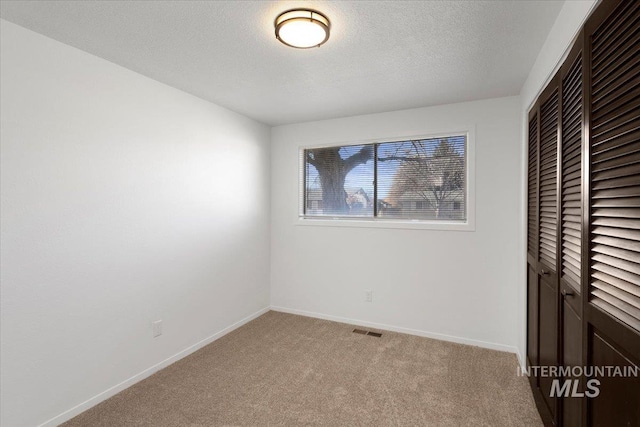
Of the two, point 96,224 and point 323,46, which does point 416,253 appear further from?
point 96,224

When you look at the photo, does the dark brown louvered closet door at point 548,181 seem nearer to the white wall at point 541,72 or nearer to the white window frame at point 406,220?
the white wall at point 541,72

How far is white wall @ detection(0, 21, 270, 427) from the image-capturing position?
6.16 feet

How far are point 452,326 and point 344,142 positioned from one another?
2379 mm

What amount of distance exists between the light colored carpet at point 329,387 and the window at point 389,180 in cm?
141

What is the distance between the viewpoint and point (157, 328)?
107 inches

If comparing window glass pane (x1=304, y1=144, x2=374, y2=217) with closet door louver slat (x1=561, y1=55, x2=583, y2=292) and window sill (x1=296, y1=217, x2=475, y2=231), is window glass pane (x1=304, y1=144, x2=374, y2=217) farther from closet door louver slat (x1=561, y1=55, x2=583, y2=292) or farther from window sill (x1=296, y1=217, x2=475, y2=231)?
closet door louver slat (x1=561, y1=55, x2=583, y2=292)

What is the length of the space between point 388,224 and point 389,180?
1.69 feet

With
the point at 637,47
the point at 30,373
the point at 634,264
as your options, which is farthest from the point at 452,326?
the point at 30,373

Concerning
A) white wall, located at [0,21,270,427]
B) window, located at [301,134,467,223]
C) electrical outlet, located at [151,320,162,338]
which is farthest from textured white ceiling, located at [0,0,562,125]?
electrical outlet, located at [151,320,162,338]

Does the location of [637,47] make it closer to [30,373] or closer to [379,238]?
[379,238]

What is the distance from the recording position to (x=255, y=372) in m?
2.66

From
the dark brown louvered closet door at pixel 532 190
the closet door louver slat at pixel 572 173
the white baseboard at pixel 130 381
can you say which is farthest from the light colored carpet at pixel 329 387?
the closet door louver slat at pixel 572 173

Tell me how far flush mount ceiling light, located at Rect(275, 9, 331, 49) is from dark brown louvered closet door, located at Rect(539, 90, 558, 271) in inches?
53.8

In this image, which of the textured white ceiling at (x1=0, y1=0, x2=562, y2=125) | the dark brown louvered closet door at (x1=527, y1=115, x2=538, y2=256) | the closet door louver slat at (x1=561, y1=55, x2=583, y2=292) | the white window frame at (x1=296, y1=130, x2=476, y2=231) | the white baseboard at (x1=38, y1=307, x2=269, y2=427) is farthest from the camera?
the white window frame at (x1=296, y1=130, x2=476, y2=231)
